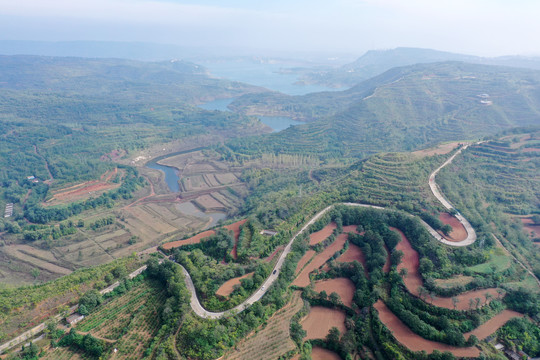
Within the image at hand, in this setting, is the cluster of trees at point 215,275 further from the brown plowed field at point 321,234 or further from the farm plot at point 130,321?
the brown plowed field at point 321,234

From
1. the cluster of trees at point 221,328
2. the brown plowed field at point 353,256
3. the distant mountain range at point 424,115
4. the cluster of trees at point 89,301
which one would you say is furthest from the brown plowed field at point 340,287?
the distant mountain range at point 424,115

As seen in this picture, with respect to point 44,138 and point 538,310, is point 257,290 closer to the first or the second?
point 538,310

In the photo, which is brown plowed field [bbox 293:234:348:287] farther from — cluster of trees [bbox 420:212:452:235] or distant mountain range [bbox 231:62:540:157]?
distant mountain range [bbox 231:62:540:157]

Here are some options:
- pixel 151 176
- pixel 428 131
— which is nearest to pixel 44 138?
pixel 151 176

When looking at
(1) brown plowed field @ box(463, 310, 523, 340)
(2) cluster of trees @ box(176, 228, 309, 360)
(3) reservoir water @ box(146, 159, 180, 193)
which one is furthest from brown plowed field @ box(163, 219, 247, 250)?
(3) reservoir water @ box(146, 159, 180, 193)

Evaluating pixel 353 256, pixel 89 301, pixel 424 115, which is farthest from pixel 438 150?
→ pixel 89 301

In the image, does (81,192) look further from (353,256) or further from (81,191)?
(353,256)

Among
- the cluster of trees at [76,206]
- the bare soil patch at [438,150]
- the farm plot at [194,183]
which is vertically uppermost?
the bare soil patch at [438,150]
